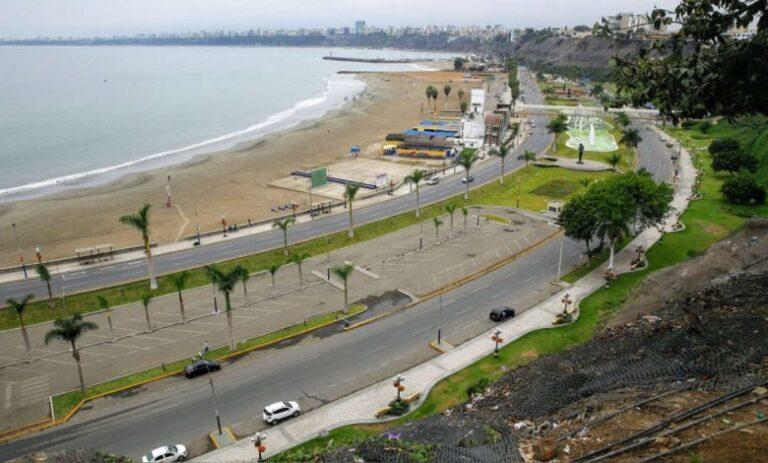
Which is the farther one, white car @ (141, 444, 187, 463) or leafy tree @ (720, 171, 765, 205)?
leafy tree @ (720, 171, 765, 205)

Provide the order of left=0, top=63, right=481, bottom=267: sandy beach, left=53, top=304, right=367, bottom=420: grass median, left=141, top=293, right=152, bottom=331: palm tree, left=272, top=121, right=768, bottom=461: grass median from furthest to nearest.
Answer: left=0, top=63, right=481, bottom=267: sandy beach, left=141, top=293, right=152, bottom=331: palm tree, left=53, top=304, right=367, bottom=420: grass median, left=272, top=121, right=768, bottom=461: grass median

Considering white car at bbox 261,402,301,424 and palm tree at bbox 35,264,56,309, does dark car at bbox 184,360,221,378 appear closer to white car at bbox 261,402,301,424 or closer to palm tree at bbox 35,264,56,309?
white car at bbox 261,402,301,424

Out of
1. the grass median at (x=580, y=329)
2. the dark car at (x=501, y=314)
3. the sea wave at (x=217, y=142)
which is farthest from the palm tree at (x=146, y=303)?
the sea wave at (x=217, y=142)

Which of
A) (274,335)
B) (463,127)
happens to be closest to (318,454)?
(274,335)

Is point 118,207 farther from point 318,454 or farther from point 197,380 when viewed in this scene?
point 318,454

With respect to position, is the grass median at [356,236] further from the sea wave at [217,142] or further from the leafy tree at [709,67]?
the sea wave at [217,142]

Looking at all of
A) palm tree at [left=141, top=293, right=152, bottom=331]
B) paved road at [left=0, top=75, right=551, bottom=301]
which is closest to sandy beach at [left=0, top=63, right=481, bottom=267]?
paved road at [left=0, top=75, right=551, bottom=301]
